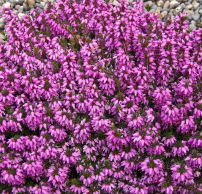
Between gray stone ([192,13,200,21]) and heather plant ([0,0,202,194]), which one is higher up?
gray stone ([192,13,200,21])

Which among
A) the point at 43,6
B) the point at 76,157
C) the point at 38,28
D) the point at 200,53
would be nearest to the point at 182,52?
the point at 200,53

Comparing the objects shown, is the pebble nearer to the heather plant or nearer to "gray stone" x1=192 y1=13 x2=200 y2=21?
"gray stone" x1=192 y1=13 x2=200 y2=21

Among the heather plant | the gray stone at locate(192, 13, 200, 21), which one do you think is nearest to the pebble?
the gray stone at locate(192, 13, 200, 21)

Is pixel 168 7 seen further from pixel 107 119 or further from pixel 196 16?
pixel 107 119

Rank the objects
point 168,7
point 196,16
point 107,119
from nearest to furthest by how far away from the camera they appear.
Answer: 1. point 107,119
2. point 196,16
3. point 168,7

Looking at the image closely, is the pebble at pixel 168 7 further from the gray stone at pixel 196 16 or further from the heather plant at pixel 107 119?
the heather plant at pixel 107 119

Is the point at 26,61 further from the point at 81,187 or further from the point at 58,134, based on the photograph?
the point at 81,187

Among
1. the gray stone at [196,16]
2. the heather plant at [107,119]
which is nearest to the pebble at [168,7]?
the gray stone at [196,16]

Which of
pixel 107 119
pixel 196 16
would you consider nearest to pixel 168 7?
pixel 196 16
